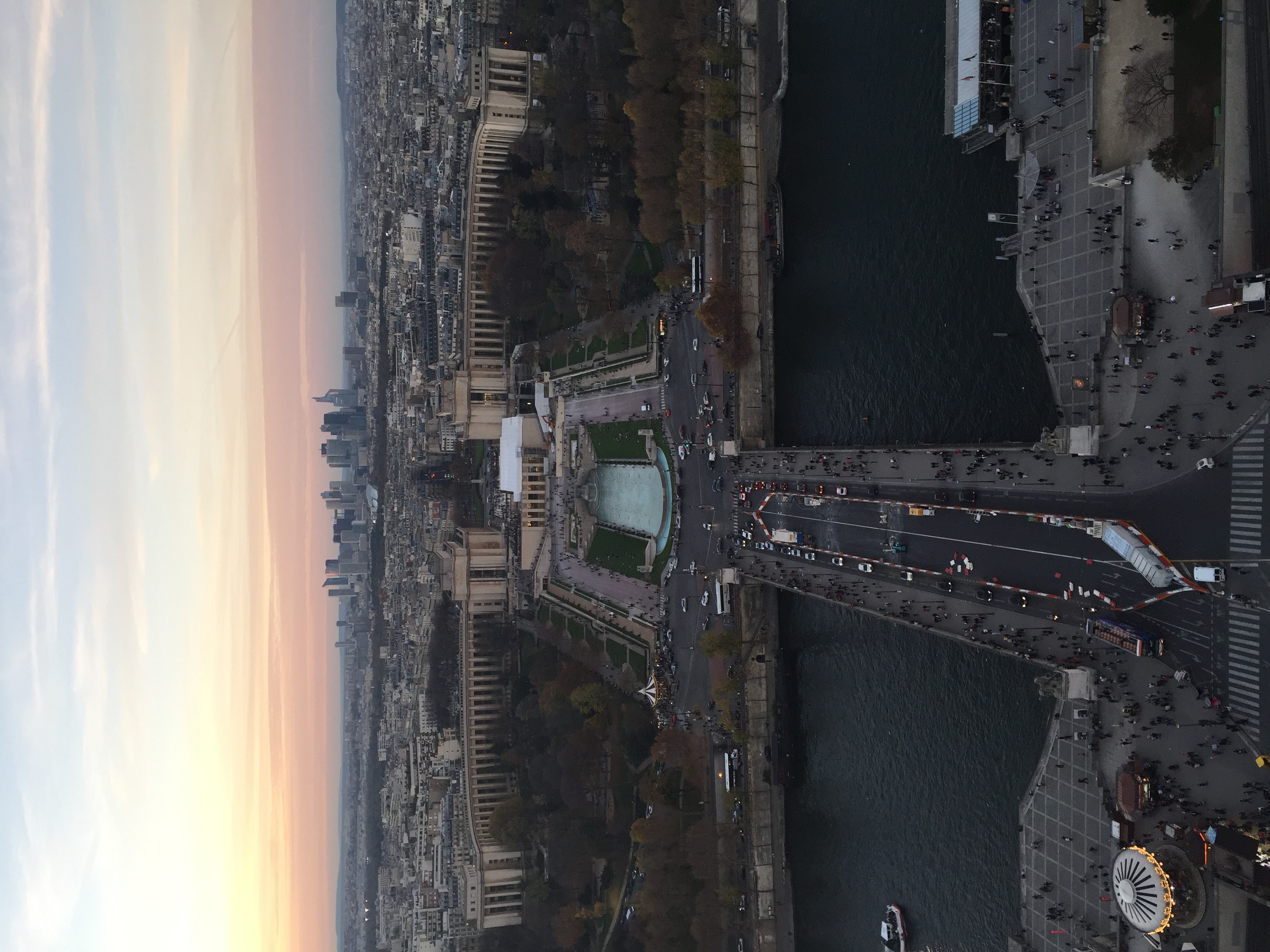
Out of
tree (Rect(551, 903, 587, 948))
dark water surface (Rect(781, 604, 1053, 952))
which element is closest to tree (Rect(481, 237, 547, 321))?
dark water surface (Rect(781, 604, 1053, 952))

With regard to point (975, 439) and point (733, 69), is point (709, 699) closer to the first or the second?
point (975, 439)

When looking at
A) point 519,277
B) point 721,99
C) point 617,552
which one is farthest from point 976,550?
point 519,277

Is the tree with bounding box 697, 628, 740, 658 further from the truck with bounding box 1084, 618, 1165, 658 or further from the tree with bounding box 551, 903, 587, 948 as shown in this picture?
the tree with bounding box 551, 903, 587, 948

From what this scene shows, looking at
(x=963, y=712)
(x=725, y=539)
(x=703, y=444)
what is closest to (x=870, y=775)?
(x=963, y=712)

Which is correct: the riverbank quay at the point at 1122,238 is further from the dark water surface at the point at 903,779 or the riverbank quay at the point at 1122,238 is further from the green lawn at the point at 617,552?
the green lawn at the point at 617,552

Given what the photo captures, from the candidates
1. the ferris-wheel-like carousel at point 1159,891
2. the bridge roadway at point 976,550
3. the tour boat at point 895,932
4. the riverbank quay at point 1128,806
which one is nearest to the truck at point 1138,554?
the bridge roadway at point 976,550

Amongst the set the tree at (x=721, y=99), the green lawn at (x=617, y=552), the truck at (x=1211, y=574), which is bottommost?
the green lawn at (x=617, y=552)
